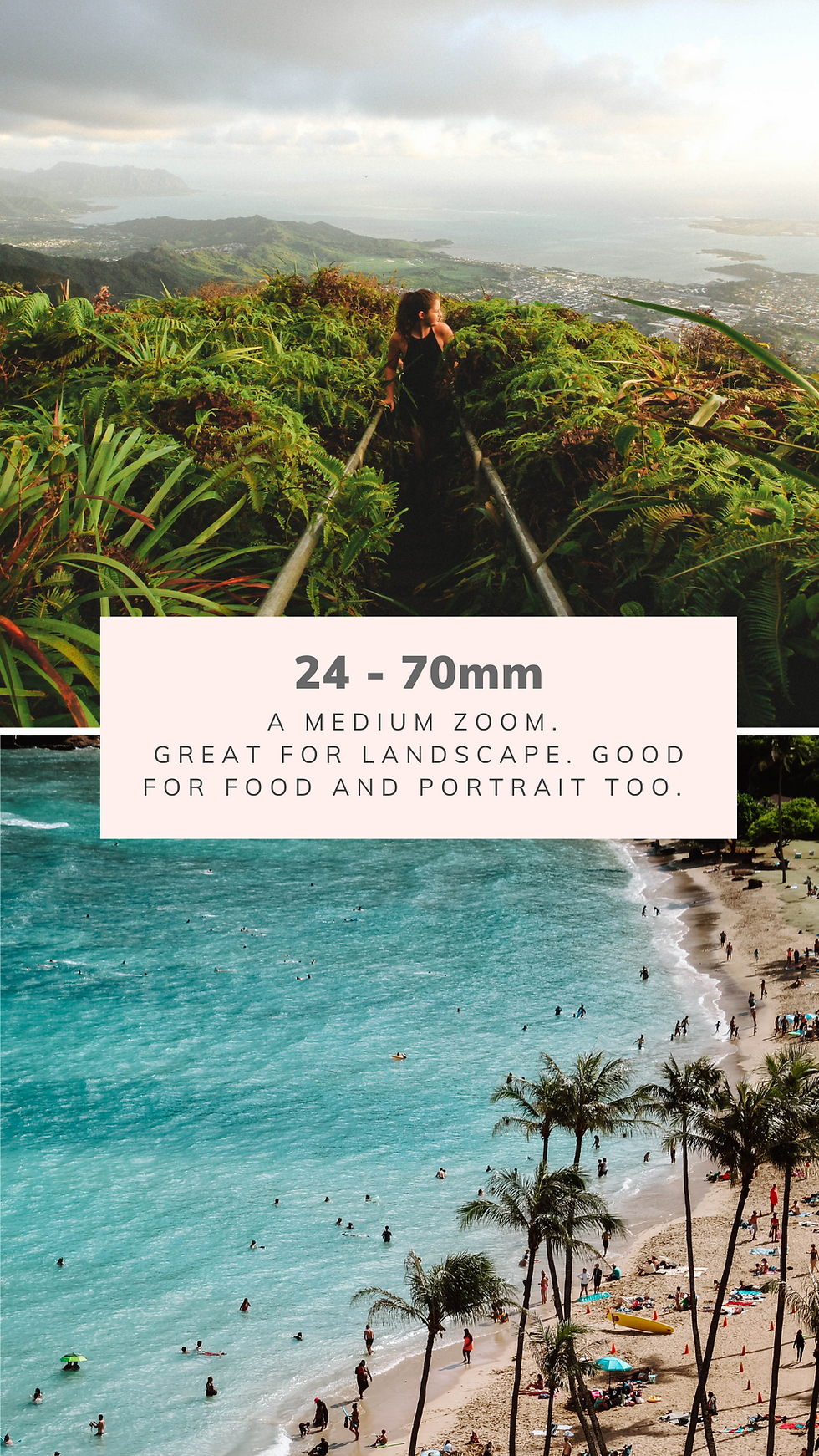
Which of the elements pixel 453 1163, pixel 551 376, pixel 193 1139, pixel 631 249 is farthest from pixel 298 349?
pixel 193 1139

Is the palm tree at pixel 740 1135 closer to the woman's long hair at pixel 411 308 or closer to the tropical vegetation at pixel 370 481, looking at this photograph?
the tropical vegetation at pixel 370 481

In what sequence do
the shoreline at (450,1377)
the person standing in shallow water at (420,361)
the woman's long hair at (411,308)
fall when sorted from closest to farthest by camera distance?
the person standing in shallow water at (420,361) → the woman's long hair at (411,308) → the shoreline at (450,1377)

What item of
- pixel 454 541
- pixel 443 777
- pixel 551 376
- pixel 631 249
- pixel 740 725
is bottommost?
pixel 443 777

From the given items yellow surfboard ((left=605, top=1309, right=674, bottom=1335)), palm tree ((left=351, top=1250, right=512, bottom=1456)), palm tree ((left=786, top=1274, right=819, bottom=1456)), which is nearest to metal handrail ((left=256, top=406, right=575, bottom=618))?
palm tree ((left=351, top=1250, right=512, bottom=1456))

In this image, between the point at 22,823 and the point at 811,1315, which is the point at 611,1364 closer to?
the point at 811,1315

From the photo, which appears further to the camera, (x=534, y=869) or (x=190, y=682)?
(x=534, y=869)

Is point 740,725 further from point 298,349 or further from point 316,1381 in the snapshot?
point 316,1381

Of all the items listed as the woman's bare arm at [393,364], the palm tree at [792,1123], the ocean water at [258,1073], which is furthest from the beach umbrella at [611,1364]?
the woman's bare arm at [393,364]

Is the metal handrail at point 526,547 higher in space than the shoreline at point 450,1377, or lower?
higher
